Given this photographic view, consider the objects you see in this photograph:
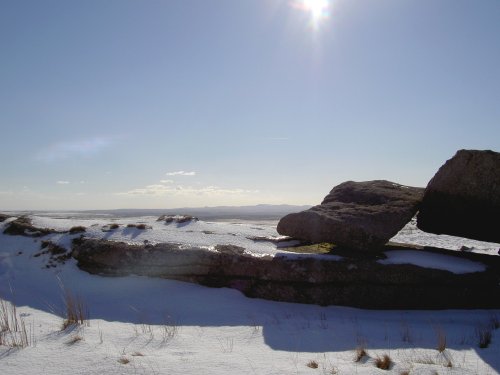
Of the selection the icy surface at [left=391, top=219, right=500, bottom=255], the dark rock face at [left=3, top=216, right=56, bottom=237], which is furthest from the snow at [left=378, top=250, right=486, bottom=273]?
the dark rock face at [left=3, top=216, right=56, bottom=237]

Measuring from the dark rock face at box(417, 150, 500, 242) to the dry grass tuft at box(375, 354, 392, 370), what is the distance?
586 cm

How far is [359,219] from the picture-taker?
905cm

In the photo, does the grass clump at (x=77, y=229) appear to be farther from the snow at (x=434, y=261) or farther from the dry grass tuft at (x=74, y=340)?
the snow at (x=434, y=261)

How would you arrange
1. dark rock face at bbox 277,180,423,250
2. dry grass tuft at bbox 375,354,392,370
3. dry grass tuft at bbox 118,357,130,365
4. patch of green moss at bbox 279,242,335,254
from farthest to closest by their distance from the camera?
patch of green moss at bbox 279,242,335,254
dark rock face at bbox 277,180,423,250
dry grass tuft at bbox 375,354,392,370
dry grass tuft at bbox 118,357,130,365

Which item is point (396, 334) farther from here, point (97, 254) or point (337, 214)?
point (97, 254)

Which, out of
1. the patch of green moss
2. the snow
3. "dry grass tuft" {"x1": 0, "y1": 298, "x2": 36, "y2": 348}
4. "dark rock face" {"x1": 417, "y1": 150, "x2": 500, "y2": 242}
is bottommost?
"dry grass tuft" {"x1": 0, "y1": 298, "x2": 36, "y2": 348}

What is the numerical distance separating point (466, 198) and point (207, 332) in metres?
6.95

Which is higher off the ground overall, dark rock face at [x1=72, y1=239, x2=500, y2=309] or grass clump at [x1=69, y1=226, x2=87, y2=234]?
grass clump at [x1=69, y1=226, x2=87, y2=234]

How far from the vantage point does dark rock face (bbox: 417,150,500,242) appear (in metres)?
8.64

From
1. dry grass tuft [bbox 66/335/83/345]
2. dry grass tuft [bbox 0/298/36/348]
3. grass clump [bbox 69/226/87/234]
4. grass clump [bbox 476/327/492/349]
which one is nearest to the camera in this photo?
dry grass tuft [bbox 0/298/36/348]

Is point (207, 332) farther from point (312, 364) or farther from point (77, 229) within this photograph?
point (77, 229)

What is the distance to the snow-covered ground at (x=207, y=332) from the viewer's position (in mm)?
4449

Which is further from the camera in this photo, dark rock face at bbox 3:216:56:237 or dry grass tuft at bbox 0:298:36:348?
dark rock face at bbox 3:216:56:237

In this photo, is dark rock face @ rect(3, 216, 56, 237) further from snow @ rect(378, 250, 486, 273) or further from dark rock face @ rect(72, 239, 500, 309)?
snow @ rect(378, 250, 486, 273)
